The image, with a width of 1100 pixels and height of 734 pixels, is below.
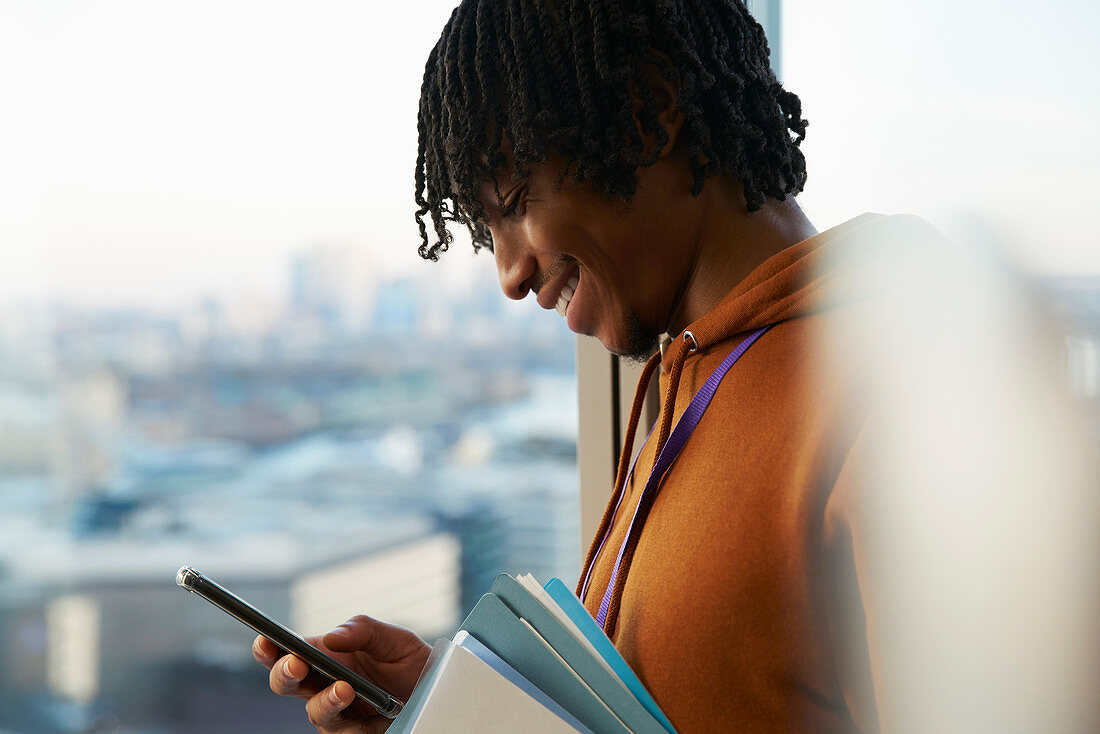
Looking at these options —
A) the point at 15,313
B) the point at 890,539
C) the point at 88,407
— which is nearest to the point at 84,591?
the point at 88,407

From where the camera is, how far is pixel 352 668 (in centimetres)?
78

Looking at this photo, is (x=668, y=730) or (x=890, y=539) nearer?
(x=890, y=539)

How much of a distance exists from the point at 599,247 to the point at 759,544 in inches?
11.3

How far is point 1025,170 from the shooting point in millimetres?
206

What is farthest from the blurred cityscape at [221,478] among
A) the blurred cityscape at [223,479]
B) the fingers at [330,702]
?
the fingers at [330,702]

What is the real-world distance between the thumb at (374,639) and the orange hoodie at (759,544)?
237 millimetres

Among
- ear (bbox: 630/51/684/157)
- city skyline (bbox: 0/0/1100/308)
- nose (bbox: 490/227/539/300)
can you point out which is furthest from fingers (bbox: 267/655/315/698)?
city skyline (bbox: 0/0/1100/308)

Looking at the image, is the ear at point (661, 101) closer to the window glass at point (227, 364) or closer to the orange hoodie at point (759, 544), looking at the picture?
the orange hoodie at point (759, 544)

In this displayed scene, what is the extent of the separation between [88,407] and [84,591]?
0.25 m

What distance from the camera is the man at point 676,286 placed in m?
0.49

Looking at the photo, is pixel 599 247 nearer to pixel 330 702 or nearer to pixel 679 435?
pixel 679 435

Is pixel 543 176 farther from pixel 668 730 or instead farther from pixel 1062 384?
pixel 1062 384

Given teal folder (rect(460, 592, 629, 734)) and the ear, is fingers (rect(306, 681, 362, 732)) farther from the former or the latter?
the ear

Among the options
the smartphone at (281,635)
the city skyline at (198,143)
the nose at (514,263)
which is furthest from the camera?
the city skyline at (198,143)
